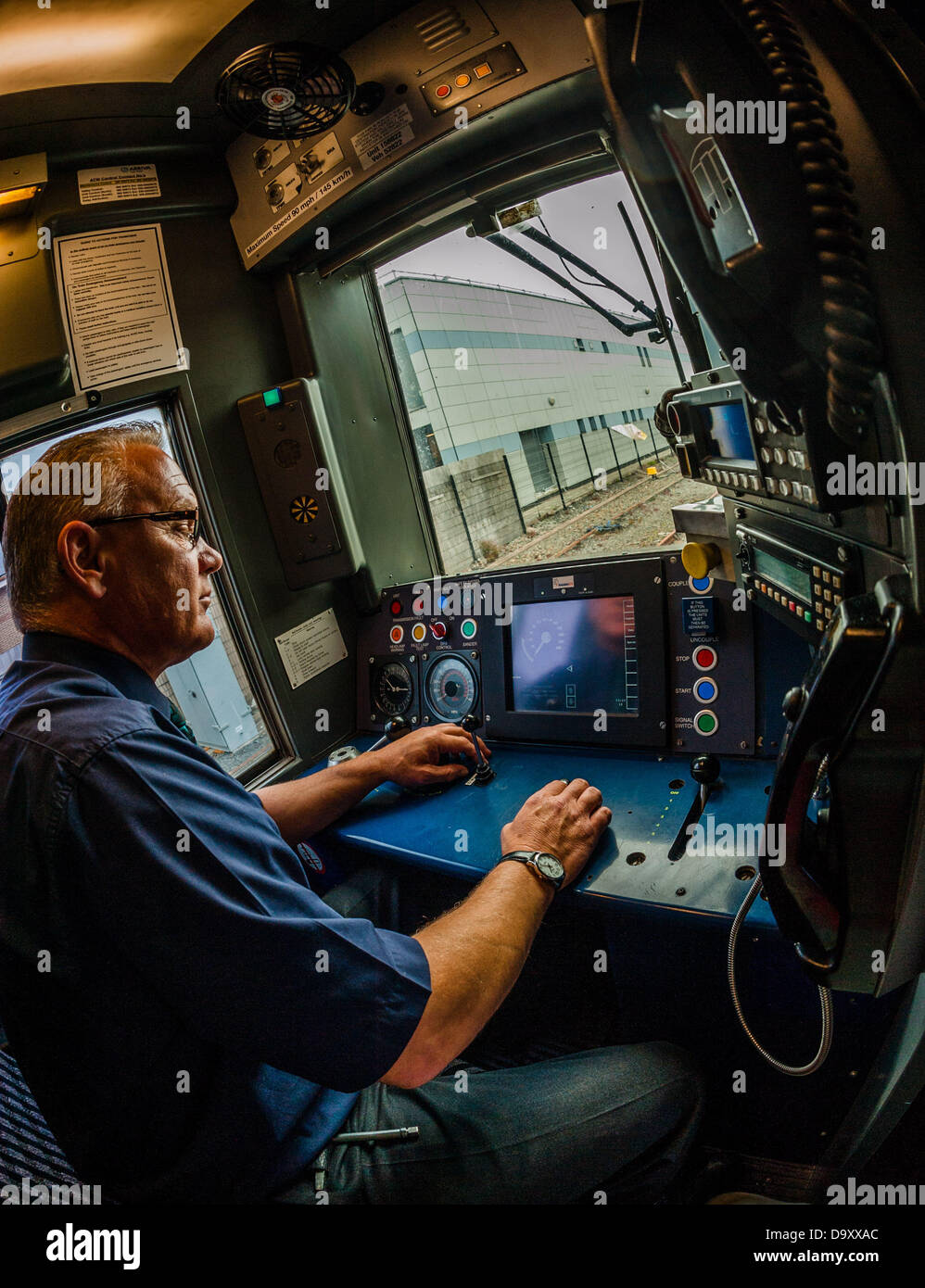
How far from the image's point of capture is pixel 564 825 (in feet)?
4.75

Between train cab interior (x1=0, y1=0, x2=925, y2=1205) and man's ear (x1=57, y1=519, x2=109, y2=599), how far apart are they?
2.37 feet

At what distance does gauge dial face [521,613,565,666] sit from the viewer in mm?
1936

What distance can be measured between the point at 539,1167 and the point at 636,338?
2.04 meters

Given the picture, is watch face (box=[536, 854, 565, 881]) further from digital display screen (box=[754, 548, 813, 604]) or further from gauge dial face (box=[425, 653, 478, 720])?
gauge dial face (box=[425, 653, 478, 720])

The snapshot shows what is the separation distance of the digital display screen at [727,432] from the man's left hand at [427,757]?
3.23ft

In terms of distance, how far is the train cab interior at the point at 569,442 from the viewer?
734mm

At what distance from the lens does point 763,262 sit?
2.41 feet

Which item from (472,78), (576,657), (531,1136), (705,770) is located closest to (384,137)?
(472,78)

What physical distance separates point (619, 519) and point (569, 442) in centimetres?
35

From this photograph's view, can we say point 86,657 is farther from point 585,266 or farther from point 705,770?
point 585,266

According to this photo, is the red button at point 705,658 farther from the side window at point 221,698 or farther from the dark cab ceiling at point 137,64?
the dark cab ceiling at point 137,64
